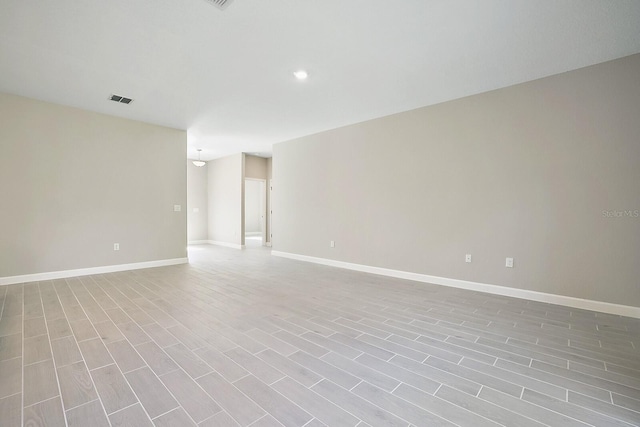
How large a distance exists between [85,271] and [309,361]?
463cm

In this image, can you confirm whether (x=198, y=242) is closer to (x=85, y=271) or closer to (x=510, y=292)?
(x=85, y=271)

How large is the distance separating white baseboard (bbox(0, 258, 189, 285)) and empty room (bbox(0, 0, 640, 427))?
35 millimetres

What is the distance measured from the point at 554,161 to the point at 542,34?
1.47 m

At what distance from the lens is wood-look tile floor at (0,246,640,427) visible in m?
1.49

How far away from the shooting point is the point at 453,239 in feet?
13.4

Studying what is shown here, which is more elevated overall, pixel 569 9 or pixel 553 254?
pixel 569 9

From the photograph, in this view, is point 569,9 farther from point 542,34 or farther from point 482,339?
point 482,339

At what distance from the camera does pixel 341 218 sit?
18.2 feet

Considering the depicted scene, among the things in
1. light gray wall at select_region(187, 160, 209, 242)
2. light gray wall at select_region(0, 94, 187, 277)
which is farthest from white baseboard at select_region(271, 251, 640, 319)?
light gray wall at select_region(187, 160, 209, 242)

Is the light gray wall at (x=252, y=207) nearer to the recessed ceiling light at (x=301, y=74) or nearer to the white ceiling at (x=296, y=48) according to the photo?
the white ceiling at (x=296, y=48)

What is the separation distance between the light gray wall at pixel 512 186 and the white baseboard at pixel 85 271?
3.50 m

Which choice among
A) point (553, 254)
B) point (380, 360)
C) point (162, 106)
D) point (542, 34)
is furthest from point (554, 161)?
point (162, 106)

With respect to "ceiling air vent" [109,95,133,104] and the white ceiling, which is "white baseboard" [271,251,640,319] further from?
"ceiling air vent" [109,95,133,104]

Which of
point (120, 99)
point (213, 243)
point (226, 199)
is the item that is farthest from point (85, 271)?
point (213, 243)
